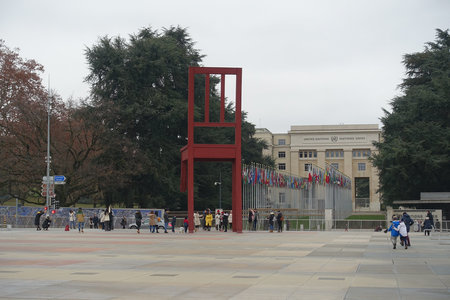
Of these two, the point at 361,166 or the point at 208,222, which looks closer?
the point at 208,222

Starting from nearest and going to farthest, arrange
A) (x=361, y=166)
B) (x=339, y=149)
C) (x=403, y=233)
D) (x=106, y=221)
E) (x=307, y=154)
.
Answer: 1. (x=403, y=233)
2. (x=106, y=221)
3. (x=339, y=149)
4. (x=361, y=166)
5. (x=307, y=154)

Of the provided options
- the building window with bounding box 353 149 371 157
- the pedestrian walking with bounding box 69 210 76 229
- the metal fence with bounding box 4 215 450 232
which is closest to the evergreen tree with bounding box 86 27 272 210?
the metal fence with bounding box 4 215 450 232

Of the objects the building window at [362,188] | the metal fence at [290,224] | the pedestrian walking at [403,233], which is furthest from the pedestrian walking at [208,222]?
the building window at [362,188]

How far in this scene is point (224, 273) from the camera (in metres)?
17.1

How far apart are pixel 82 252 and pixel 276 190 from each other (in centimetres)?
4194

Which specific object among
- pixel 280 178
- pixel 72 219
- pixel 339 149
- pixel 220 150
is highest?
pixel 339 149

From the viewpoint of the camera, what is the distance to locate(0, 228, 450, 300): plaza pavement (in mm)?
13234

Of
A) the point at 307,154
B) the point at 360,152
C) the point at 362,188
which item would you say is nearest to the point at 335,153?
the point at 360,152

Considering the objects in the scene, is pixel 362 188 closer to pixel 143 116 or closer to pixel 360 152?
pixel 360 152

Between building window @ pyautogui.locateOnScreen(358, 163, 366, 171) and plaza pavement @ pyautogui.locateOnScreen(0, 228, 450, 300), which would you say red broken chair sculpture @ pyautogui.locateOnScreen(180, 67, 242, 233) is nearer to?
plaza pavement @ pyautogui.locateOnScreen(0, 228, 450, 300)

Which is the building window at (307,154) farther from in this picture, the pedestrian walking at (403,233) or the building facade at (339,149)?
the pedestrian walking at (403,233)

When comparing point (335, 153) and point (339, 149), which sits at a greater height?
point (339, 149)

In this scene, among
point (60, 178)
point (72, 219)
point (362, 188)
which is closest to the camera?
point (72, 219)

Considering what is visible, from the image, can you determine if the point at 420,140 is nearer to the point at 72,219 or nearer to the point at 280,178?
the point at 280,178
